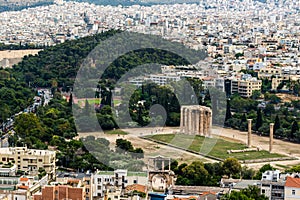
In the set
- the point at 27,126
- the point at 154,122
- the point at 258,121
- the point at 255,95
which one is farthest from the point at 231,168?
the point at 255,95

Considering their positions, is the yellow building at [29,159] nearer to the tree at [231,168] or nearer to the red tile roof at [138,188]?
the red tile roof at [138,188]

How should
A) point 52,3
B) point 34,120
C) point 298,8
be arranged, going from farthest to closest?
point 52,3 → point 298,8 → point 34,120

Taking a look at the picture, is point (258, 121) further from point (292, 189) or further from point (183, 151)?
point (292, 189)

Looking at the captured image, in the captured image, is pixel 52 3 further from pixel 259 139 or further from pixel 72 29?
pixel 259 139

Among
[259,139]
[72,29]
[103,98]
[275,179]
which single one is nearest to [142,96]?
[103,98]

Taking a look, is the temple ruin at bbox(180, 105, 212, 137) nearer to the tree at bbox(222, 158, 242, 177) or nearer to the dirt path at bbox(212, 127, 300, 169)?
the dirt path at bbox(212, 127, 300, 169)

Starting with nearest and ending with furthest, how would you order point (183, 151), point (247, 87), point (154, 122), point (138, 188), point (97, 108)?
1. point (138, 188)
2. point (183, 151)
3. point (154, 122)
4. point (97, 108)
5. point (247, 87)

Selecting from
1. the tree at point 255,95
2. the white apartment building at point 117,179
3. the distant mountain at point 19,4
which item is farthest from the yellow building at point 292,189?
the distant mountain at point 19,4
